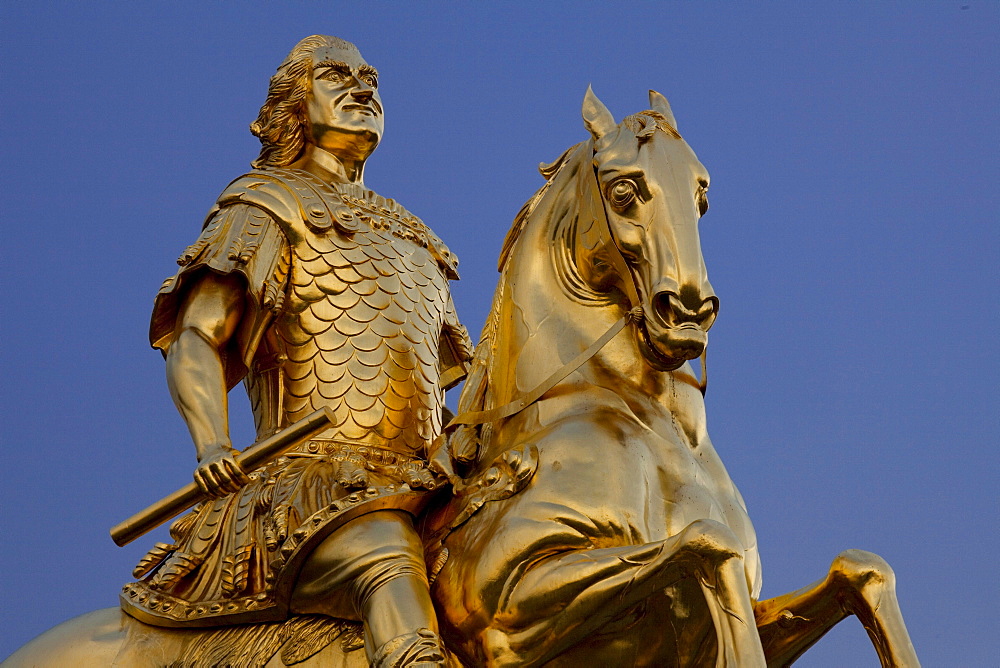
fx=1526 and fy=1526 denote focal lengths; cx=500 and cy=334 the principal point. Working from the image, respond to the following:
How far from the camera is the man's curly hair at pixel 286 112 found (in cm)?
721

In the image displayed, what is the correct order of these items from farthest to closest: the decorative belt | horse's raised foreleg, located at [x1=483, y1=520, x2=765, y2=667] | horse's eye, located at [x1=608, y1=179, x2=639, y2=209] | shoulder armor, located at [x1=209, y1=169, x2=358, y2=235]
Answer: shoulder armor, located at [x1=209, y1=169, x2=358, y2=235] < the decorative belt < horse's eye, located at [x1=608, y1=179, x2=639, y2=209] < horse's raised foreleg, located at [x1=483, y1=520, x2=765, y2=667]

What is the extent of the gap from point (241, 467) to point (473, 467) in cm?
90

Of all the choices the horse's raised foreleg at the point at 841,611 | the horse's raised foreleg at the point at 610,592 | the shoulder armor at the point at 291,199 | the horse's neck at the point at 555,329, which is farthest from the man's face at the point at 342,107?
the horse's raised foreleg at the point at 841,611

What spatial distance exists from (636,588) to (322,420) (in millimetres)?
1433

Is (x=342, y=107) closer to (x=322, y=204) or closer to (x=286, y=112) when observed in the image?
(x=286, y=112)

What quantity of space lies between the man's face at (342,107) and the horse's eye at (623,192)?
207cm

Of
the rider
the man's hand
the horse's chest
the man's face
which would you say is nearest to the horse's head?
the horse's chest

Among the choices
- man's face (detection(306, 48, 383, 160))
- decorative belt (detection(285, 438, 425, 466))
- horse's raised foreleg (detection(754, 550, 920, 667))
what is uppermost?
man's face (detection(306, 48, 383, 160))

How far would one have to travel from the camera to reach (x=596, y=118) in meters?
5.83

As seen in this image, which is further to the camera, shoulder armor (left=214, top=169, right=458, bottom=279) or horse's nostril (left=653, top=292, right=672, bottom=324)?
shoulder armor (left=214, top=169, right=458, bottom=279)

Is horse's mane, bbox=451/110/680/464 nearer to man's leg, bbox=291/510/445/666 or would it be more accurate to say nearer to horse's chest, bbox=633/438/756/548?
man's leg, bbox=291/510/445/666

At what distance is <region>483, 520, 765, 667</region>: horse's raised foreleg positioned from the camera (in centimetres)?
488

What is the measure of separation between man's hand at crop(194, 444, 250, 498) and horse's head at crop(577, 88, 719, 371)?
1.54m

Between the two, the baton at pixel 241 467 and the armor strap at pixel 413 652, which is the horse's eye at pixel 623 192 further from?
the armor strap at pixel 413 652
